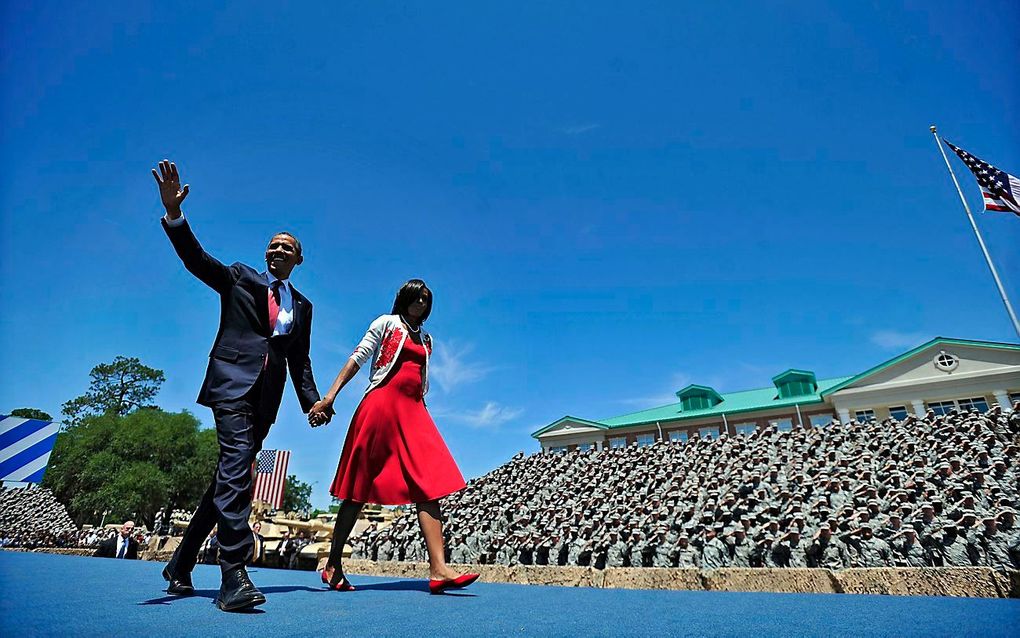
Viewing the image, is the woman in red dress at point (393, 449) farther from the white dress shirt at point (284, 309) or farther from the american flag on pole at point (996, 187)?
the american flag on pole at point (996, 187)

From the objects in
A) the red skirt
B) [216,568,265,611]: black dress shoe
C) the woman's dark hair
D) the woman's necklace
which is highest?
the woman's dark hair

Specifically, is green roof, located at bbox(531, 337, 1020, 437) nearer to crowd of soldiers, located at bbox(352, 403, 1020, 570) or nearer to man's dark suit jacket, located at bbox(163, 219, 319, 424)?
crowd of soldiers, located at bbox(352, 403, 1020, 570)

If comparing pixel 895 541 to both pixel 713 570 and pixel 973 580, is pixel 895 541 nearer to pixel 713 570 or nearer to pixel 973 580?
pixel 973 580

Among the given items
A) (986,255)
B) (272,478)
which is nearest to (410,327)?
(986,255)

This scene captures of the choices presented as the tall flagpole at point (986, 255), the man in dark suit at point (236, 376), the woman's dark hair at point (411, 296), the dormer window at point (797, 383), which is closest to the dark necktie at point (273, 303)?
the man in dark suit at point (236, 376)

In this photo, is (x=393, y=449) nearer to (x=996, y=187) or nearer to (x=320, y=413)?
(x=320, y=413)

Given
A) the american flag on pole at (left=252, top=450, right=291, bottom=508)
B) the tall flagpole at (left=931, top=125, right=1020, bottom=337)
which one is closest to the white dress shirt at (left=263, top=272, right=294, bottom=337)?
the tall flagpole at (left=931, top=125, right=1020, bottom=337)

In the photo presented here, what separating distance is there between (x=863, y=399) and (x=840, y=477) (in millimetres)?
21709

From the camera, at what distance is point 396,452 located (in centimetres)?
329

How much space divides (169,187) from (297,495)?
78479 millimetres

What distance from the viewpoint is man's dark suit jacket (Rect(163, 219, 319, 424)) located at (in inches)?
98.0

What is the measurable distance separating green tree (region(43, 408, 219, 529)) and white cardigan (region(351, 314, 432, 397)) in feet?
104

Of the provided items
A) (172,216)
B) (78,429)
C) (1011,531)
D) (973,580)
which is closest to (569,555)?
(973,580)

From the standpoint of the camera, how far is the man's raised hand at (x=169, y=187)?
2.36 m
